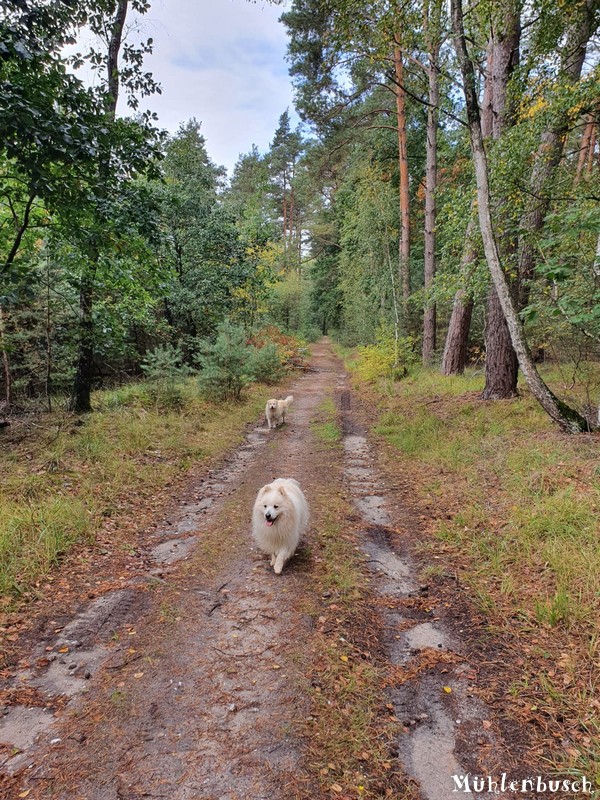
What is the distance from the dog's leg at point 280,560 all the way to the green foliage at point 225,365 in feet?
25.8

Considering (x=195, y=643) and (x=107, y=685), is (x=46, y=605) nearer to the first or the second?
(x=107, y=685)

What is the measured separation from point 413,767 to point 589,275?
239 inches

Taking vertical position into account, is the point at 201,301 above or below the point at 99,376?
above

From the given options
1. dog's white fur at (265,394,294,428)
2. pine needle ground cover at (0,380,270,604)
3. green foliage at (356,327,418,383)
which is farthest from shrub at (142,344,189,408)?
green foliage at (356,327,418,383)

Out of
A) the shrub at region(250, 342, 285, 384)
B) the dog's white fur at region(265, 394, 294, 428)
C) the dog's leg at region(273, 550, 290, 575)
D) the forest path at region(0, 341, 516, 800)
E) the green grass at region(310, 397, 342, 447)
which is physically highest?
the shrub at region(250, 342, 285, 384)

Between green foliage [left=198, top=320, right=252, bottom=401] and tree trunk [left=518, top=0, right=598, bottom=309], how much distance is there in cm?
727

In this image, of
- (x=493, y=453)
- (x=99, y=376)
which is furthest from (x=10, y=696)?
(x=99, y=376)

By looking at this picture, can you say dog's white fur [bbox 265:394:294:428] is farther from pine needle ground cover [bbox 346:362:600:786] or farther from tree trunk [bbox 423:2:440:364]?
tree trunk [bbox 423:2:440:364]

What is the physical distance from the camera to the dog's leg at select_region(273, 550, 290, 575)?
4.16 meters

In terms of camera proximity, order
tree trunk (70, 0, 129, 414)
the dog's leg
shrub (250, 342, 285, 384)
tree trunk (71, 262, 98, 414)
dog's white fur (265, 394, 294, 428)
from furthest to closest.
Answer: shrub (250, 342, 285, 384) → dog's white fur (265, 394, 294, 428) → tree trunk (71, 262, 98, 414) → tree trunk (70, 0, 129, 414) → the dog's leg

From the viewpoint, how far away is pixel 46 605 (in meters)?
3.66

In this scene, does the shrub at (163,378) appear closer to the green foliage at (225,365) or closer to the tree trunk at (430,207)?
the green foliage at (225,365)

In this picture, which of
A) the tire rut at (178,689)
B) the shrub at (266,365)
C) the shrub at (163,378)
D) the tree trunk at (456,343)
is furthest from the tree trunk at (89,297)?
the tree trunk at (456,343)

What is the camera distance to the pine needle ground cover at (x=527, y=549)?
8.65 ft
